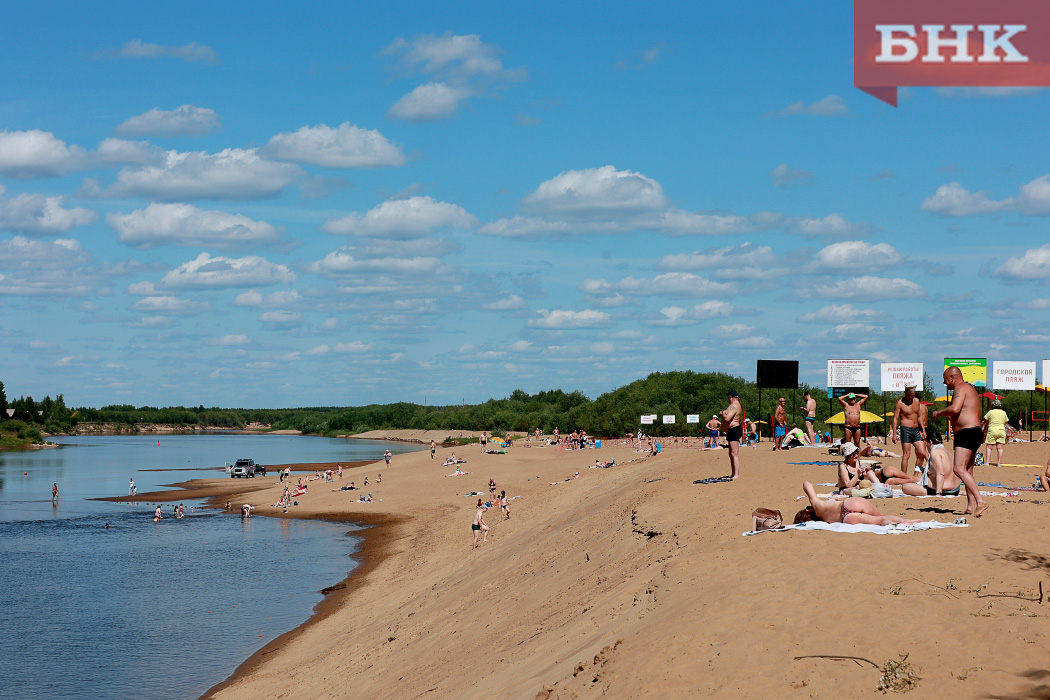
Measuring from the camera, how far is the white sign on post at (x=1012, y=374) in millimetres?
36062

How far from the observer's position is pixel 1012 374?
1422 inches

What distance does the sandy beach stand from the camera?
333 inches

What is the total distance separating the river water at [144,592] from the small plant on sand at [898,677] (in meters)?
15.5

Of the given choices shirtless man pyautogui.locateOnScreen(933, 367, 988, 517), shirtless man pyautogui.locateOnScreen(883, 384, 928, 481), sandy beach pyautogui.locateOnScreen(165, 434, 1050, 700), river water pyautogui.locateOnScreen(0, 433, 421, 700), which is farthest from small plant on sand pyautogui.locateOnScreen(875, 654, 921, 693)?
river water pyautogui.locateOnScreen(0, 433, 421, 700)

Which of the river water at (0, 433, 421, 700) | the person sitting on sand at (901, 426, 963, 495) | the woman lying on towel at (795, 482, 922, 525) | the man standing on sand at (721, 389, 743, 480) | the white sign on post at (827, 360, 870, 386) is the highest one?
the white sign on post at (827, 360, 870, 386)

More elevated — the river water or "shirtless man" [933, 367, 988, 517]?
"shirtless man" [933, 367, 988, 517]

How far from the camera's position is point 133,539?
40.3m

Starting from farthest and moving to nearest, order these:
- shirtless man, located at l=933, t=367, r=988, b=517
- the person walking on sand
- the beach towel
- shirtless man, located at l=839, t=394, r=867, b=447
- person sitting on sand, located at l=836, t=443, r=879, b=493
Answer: the person walking on sand < shirtless man, located at l=839, t=394, r=867, b=447 < person sitting on sand, located at l=836, t=443, r=879, b=493 < shirtless man, located at l=933, t=367, r=988, b=517 < the beach towel

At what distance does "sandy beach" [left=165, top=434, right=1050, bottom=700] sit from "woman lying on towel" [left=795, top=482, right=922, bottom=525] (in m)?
0.58

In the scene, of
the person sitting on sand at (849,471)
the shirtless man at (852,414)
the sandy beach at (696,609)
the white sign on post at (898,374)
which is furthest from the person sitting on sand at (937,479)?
Result: the white sign on post at (898,374)

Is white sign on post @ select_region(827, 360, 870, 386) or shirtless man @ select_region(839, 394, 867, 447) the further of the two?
white sign on post @ select_region(827, 360, 870, 386)

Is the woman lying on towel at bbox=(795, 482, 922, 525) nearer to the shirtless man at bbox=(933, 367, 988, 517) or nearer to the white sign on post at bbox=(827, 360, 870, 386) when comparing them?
the shirtless man at bbox=(933, 367, 988, 517)

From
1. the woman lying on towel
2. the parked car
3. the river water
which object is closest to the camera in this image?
→ the woman lying on towel

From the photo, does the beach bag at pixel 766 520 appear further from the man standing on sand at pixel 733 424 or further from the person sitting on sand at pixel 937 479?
the man standing on sand at pixel 733 424
